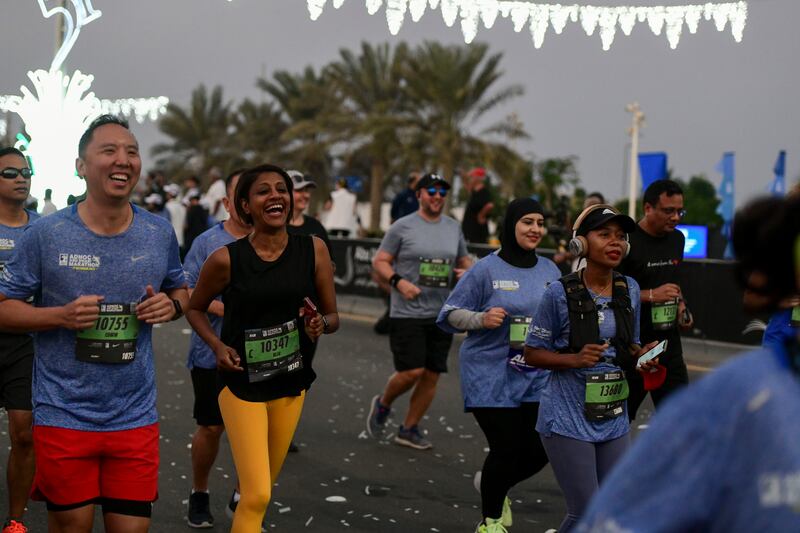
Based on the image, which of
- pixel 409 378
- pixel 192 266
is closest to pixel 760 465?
pixel 192 266

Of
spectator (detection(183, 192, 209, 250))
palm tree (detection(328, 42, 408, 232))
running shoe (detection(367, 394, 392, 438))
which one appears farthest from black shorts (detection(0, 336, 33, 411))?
palm tree (detection(328, 42, 408, 232))

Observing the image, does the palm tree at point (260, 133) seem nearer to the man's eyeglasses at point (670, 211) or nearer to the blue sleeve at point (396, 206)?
the blue sleeve at point (396, 206)

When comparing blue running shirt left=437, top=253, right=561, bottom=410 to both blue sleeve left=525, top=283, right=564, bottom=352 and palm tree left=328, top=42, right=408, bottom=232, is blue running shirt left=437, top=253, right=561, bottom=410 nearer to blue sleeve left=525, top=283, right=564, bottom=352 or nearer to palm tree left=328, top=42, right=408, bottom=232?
blue sleeve left=525, top=283, right=564, bottom=352

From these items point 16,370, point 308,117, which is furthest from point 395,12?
point 308,117

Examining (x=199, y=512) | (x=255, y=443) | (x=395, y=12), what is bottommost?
(x=199, y=512)

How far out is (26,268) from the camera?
454 cm

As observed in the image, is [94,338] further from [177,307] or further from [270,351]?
[270,351]

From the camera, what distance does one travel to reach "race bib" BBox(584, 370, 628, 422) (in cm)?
515

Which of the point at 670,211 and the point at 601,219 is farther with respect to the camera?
the point at 670,211

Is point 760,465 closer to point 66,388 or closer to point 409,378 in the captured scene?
point 66,388

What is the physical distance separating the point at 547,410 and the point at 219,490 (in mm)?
2954

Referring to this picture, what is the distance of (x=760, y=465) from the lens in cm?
187

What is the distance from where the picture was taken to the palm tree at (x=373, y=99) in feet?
115

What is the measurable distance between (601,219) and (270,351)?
1.67 m
